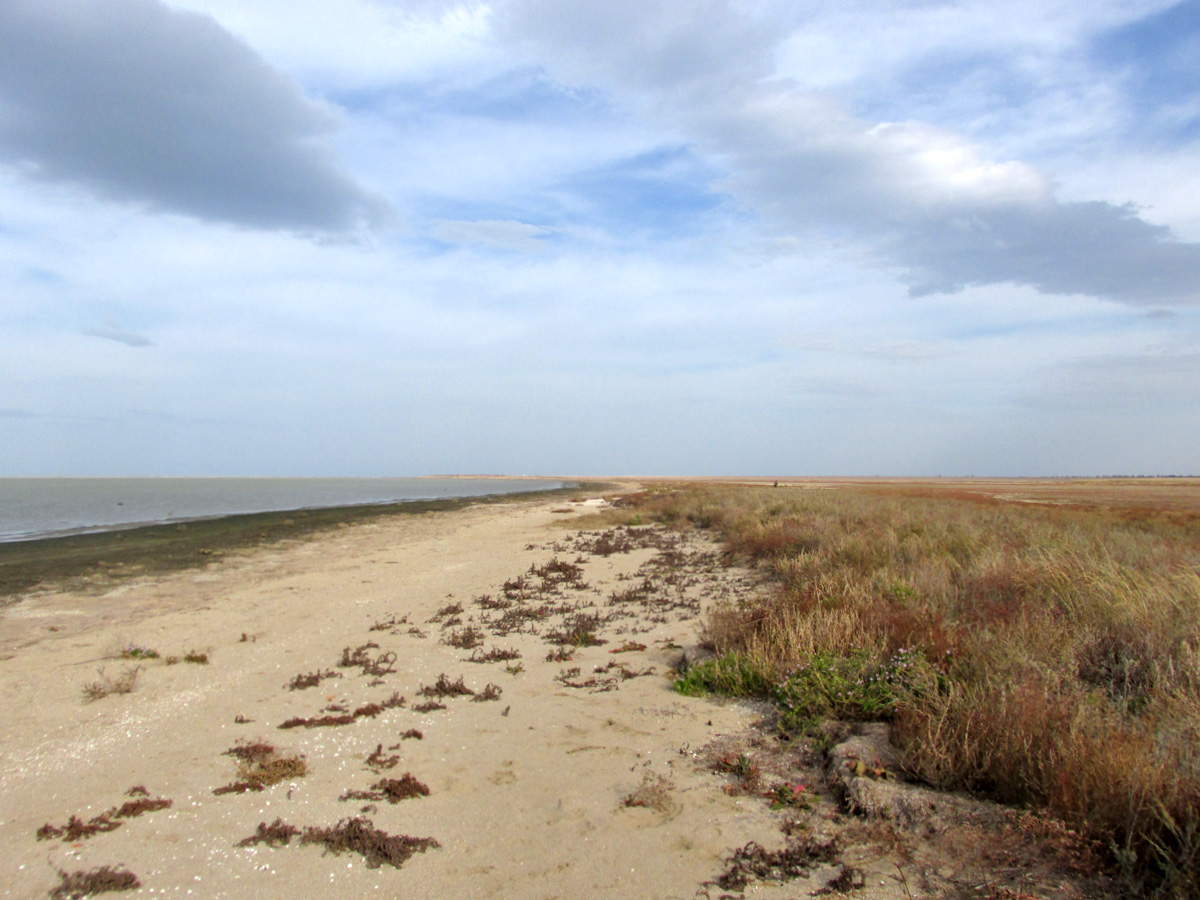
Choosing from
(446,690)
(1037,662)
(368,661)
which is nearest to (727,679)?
(1037,662)

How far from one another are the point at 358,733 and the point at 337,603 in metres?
7.01

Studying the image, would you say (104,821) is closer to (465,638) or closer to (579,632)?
(465,638)

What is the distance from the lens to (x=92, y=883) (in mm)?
3975

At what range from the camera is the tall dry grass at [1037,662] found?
3.50 m

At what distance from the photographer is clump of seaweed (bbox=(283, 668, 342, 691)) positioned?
25.2ft

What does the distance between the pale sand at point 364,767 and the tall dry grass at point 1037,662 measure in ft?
3.92

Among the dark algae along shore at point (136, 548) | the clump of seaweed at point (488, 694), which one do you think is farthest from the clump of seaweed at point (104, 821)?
the dark algae along shore at point (136, 548)

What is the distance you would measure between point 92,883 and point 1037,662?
23.6 ft

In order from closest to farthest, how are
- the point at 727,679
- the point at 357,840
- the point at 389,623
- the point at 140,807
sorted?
the point at 357,840, the point at 140,807, the point at 727,679, the point at 389,623

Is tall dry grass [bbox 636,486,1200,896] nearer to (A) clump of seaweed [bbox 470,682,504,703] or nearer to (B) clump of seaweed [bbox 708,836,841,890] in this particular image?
(B) clump of seaweed [bbox 708,836,841,890]

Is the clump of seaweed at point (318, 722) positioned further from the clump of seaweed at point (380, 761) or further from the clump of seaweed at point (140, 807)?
the clump of seaweed at point (140, 807)

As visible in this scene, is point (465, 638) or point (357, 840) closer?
point (357, 840)

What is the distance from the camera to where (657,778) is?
16.5ft

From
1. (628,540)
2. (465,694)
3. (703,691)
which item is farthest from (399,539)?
(703,691)
